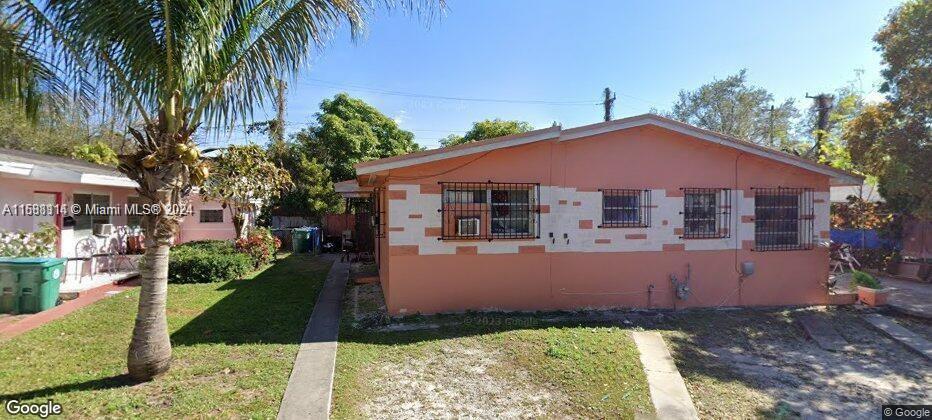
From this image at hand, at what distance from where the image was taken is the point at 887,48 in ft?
33.4

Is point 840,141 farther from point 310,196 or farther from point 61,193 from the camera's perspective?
point 61,193

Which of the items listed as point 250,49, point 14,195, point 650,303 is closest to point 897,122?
point 650,303

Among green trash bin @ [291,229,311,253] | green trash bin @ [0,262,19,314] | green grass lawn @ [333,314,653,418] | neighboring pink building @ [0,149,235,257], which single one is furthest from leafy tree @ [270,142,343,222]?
green grass lawn @ [333,314,653,418]

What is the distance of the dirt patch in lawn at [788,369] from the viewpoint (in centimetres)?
470

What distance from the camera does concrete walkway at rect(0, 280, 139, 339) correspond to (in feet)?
20.5

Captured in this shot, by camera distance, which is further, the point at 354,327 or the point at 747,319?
the point at 747,319

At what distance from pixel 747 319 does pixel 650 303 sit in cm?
165

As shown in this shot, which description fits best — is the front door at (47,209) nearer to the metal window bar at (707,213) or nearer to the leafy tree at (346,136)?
the leafy tree at (346,136)

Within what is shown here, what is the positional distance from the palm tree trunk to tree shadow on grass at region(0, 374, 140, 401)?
0.49 feet

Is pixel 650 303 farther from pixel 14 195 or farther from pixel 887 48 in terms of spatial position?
pixel 14 195

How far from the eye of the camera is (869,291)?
8727 millimetres

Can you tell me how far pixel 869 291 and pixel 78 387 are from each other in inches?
520

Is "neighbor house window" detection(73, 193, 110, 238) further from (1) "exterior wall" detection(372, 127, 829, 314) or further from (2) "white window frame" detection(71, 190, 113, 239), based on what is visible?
(1) "exterior wall" detection(372, 127, 829, 314)

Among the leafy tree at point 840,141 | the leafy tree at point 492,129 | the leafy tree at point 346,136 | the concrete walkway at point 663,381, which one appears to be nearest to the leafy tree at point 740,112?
the leafy tree at point 840,141
